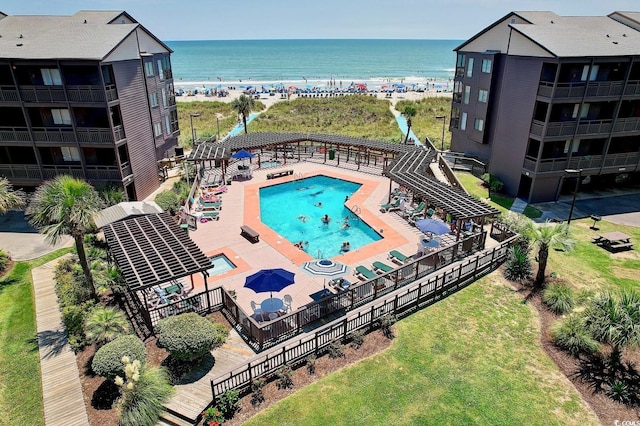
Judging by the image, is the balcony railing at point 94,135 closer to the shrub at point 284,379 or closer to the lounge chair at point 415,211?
the shrub at point 284,379

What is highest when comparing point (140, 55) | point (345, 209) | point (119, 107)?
point (140, 55)

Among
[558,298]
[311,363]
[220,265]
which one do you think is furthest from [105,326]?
[558,298]

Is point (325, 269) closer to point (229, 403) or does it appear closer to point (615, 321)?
point (229, 403)

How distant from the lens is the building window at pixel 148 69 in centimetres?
3342

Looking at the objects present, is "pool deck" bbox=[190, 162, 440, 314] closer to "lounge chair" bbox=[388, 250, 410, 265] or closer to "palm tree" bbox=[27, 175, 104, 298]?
"lounge chair" bbox=[388, 250, 410, 265]

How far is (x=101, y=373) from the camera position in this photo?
13.2 meters

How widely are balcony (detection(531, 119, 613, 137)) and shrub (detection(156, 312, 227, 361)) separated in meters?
28.0

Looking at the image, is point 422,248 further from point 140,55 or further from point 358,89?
point 358,89

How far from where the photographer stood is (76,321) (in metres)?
17.3

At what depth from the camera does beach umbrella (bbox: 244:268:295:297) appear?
53.4ft

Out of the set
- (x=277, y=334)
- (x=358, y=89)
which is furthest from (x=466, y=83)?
(x=358, y=89)

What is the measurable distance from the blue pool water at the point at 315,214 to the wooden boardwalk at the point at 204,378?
9.11 metres

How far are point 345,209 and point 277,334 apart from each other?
56.3ft

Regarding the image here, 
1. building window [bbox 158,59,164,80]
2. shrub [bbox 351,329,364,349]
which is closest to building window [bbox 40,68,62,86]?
building window [bbox 158,59,164,80]
